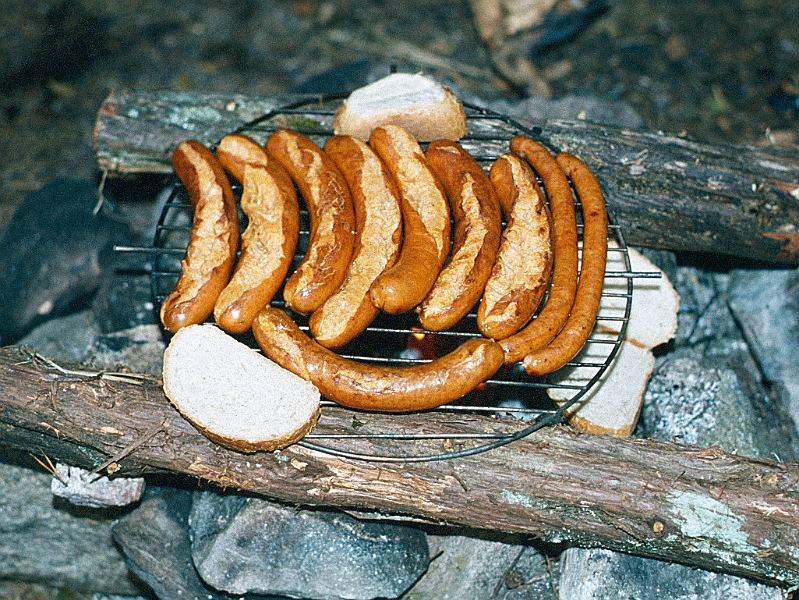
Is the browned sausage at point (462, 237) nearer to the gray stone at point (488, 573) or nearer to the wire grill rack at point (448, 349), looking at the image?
the wire grill rack at point (448, 349)

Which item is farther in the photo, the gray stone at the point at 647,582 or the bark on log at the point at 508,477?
the gray stone at the point at 647,582

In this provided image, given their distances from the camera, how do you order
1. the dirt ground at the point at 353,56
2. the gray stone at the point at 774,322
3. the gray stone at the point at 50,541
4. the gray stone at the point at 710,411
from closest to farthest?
1. the gray stone at the point at 710,411
2. the gray stone at the point at 50,541
3. the gray stone at the point at 774,322
4. the dirt ground at the point at 353,56

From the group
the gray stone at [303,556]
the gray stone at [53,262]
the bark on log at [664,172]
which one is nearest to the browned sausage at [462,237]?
the bark on log at [664,172]

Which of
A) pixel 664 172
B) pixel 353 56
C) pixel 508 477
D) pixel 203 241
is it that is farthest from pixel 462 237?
pixel 353 56

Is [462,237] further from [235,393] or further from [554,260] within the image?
[235,393]

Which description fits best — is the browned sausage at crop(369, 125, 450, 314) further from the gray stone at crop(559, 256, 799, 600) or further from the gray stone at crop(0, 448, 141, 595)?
the gray stone at crop(0, 448, 141, 595)

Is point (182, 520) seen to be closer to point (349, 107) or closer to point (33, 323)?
point (33, 323)

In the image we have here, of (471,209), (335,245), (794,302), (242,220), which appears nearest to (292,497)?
(335,245)

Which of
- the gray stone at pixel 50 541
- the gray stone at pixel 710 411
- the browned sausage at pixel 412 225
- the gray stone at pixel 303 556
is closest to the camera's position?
the browned sausage at pixel 412 225
